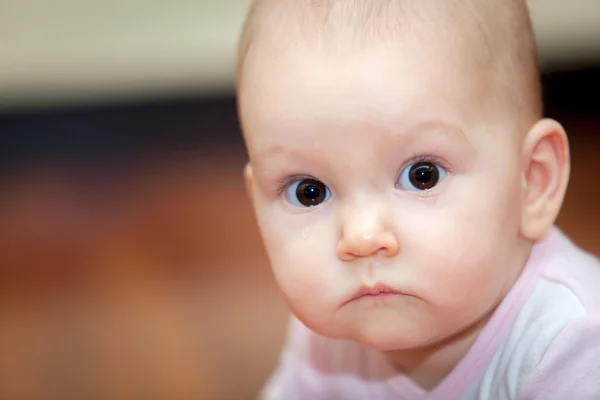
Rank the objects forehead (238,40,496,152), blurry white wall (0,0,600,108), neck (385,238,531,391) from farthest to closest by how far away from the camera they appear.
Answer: blurry white wall (0,0,600,108) → neck (385,238,531,391) → forehead (238,40,496,152)

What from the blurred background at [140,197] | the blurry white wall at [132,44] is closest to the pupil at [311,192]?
the blurred background at [140,197]

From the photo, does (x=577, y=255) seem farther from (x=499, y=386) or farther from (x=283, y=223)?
(x=283, y=223)

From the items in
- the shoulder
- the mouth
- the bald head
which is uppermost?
the bald head

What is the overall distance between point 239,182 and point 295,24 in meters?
1.15

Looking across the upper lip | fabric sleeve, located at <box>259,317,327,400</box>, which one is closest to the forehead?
the upper lip

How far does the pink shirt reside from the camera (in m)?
0.72

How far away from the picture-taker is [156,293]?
152 cm

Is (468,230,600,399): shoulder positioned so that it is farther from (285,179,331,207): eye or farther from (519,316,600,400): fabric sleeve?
(285,179,331,207): eye

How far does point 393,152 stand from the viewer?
0.68 m

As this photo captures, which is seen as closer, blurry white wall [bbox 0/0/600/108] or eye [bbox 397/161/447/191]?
eye [bbox 397/161/447/191]

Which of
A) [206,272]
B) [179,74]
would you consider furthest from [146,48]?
[206,272]

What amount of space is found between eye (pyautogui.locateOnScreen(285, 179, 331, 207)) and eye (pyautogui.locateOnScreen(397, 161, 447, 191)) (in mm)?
65

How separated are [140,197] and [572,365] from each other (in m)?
1.30

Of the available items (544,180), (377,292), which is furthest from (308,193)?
(544,180)
